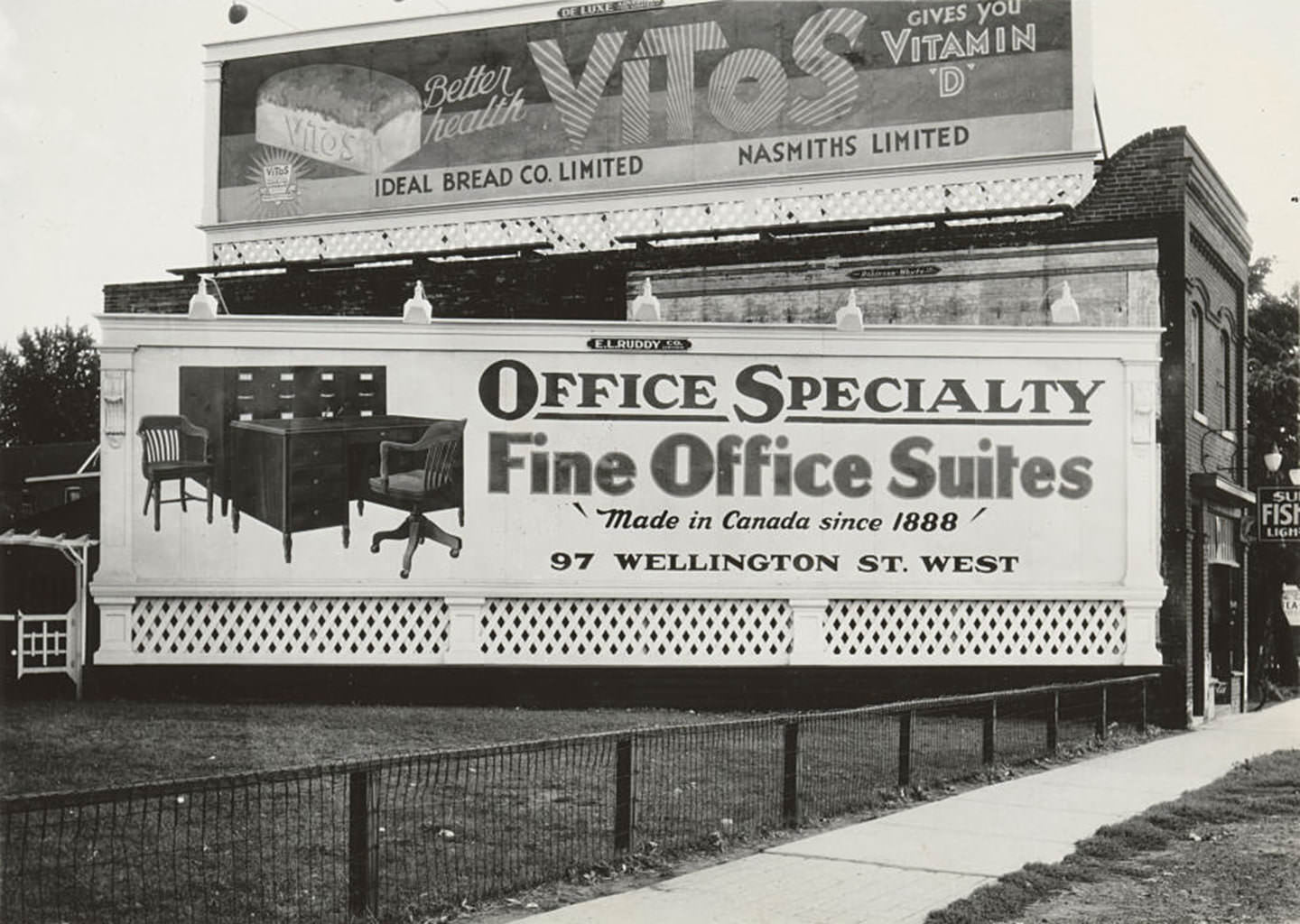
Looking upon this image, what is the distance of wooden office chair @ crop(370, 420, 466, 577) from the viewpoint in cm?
1563

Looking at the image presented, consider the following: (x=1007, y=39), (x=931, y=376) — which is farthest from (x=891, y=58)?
(x=931, y=376)

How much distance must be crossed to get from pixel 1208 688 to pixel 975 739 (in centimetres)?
646

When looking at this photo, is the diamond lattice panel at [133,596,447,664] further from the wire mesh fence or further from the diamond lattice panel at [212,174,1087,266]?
the diamond lattice panel at [212,174,1087,266]

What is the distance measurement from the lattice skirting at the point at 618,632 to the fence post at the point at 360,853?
28.8 feet

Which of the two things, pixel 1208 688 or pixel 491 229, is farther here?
pixel 491 229

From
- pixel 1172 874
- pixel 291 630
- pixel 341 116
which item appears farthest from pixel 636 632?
pixel 341 116

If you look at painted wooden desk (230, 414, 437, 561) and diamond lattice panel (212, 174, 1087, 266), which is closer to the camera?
painted wooden desk (230, 414, 437, 561)

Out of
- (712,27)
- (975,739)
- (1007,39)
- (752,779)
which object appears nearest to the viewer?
(752,779)

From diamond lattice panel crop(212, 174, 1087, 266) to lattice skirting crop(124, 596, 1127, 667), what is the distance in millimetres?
5962

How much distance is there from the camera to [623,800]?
8430mm

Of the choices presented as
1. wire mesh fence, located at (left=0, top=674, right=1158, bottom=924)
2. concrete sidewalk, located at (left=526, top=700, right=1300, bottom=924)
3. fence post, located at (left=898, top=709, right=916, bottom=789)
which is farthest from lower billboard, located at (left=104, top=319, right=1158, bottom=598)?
fence post, located at (left=898, top=709, right=916, bottom=789)

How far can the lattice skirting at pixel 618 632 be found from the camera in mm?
15461

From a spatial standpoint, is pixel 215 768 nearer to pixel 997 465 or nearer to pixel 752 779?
pixel 752 779

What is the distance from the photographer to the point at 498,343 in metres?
15.8
